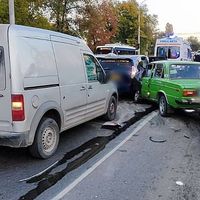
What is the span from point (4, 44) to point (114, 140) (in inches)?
124

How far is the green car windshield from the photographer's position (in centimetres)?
1094

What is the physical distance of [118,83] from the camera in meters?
13.9

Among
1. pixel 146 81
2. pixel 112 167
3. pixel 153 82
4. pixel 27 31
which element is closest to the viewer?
pixel 112 167

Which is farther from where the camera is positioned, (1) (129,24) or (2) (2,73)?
(1) (129,24)

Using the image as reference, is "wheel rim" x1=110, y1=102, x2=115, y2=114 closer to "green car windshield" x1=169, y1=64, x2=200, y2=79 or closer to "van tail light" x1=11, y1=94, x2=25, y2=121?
"green car windshield" x1=169, y1=64, x2=200, y2=79

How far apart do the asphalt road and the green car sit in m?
1.22

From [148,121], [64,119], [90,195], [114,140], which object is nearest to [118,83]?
[148,121]

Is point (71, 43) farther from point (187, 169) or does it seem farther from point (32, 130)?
point (187, 169)

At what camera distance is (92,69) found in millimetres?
8641

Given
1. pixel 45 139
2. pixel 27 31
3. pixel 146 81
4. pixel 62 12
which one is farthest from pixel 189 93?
pixel 62 12

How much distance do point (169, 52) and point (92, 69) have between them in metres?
20.4

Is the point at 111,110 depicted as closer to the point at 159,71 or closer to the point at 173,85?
the point at 173,85

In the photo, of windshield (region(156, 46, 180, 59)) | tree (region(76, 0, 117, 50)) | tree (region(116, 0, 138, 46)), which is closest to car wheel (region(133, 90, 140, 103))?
windshield (region(156, 46, 180, 59))

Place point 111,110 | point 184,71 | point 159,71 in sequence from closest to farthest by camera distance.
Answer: point 111,110, point 184,71, point 159,71
